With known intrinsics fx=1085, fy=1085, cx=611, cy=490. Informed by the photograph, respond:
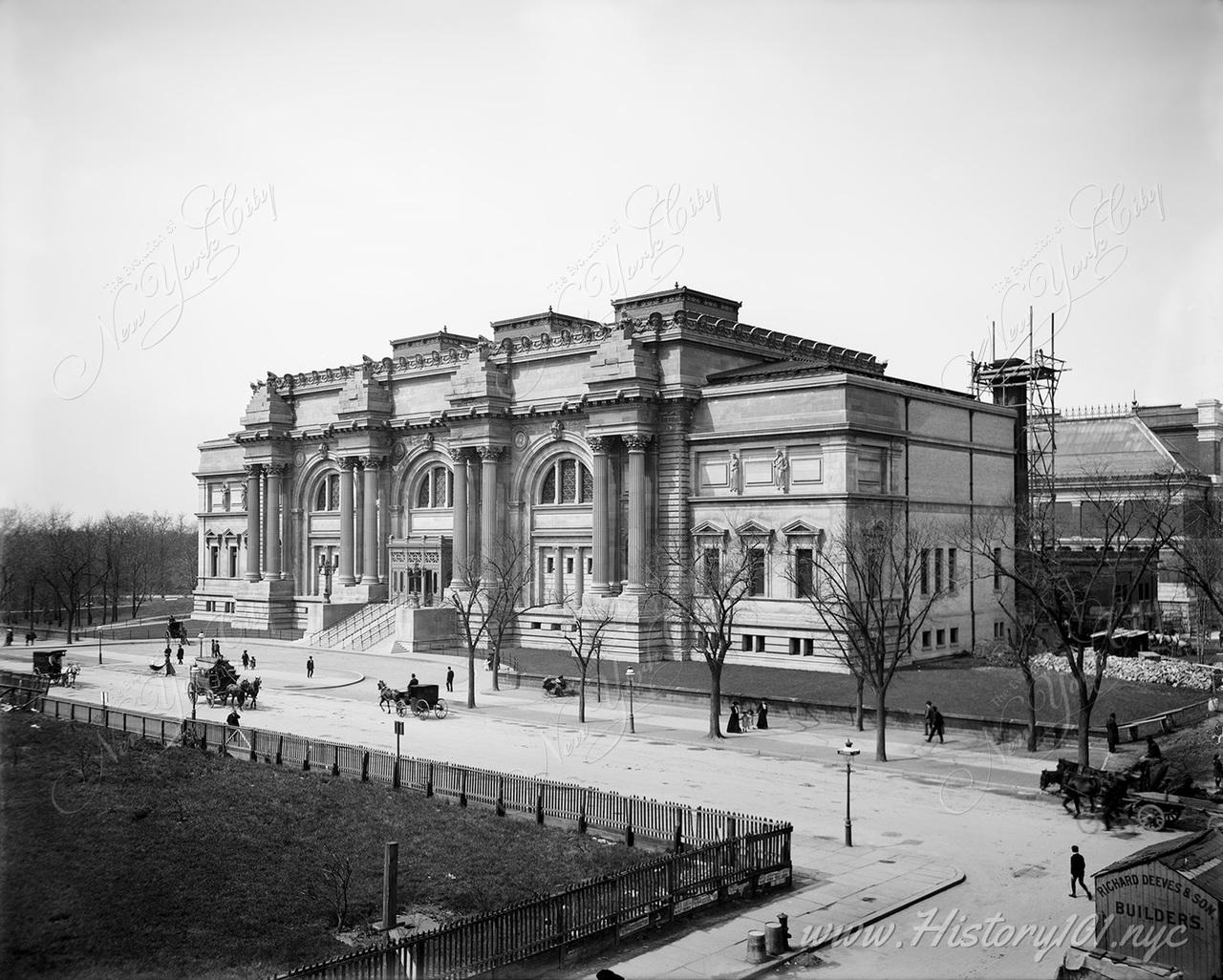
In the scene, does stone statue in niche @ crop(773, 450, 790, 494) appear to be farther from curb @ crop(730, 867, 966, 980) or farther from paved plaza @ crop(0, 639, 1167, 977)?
curb @ crop(730, 867, 966, 980)

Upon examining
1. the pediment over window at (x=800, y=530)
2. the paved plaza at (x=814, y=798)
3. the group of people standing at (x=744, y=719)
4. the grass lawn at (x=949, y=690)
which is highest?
the pediment over window at (x=800, y=530)

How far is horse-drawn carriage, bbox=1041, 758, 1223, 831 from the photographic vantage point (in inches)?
1114

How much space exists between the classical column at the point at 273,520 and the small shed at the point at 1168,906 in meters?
76.8

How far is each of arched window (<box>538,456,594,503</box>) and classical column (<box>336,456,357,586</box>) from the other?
61.5 feet

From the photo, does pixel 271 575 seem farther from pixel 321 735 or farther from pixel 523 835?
pixel 523 835

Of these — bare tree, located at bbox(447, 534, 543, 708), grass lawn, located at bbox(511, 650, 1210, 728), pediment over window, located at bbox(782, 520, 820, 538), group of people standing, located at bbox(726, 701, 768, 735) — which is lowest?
group of people standing, located at bbox(726, 701, 768, 735)

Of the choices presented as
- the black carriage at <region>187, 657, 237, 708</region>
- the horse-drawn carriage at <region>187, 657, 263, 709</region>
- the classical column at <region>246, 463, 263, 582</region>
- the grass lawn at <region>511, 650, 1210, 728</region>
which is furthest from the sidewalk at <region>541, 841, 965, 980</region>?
the classical column at <region>246, 463, 263, 582</region>

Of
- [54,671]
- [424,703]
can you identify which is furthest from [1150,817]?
[54,671]

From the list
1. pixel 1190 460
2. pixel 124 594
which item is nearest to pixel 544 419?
pixel 1190 460

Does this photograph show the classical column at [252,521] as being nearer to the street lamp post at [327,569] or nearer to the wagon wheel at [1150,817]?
the street lamp post at [327,569]

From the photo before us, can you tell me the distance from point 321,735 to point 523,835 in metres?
18.2

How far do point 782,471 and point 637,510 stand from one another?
8.98m

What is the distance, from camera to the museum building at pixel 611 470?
56.3 m

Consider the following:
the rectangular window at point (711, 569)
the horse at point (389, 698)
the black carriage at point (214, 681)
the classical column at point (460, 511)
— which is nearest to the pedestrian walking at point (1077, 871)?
the rectangular window at point (711, 569)
